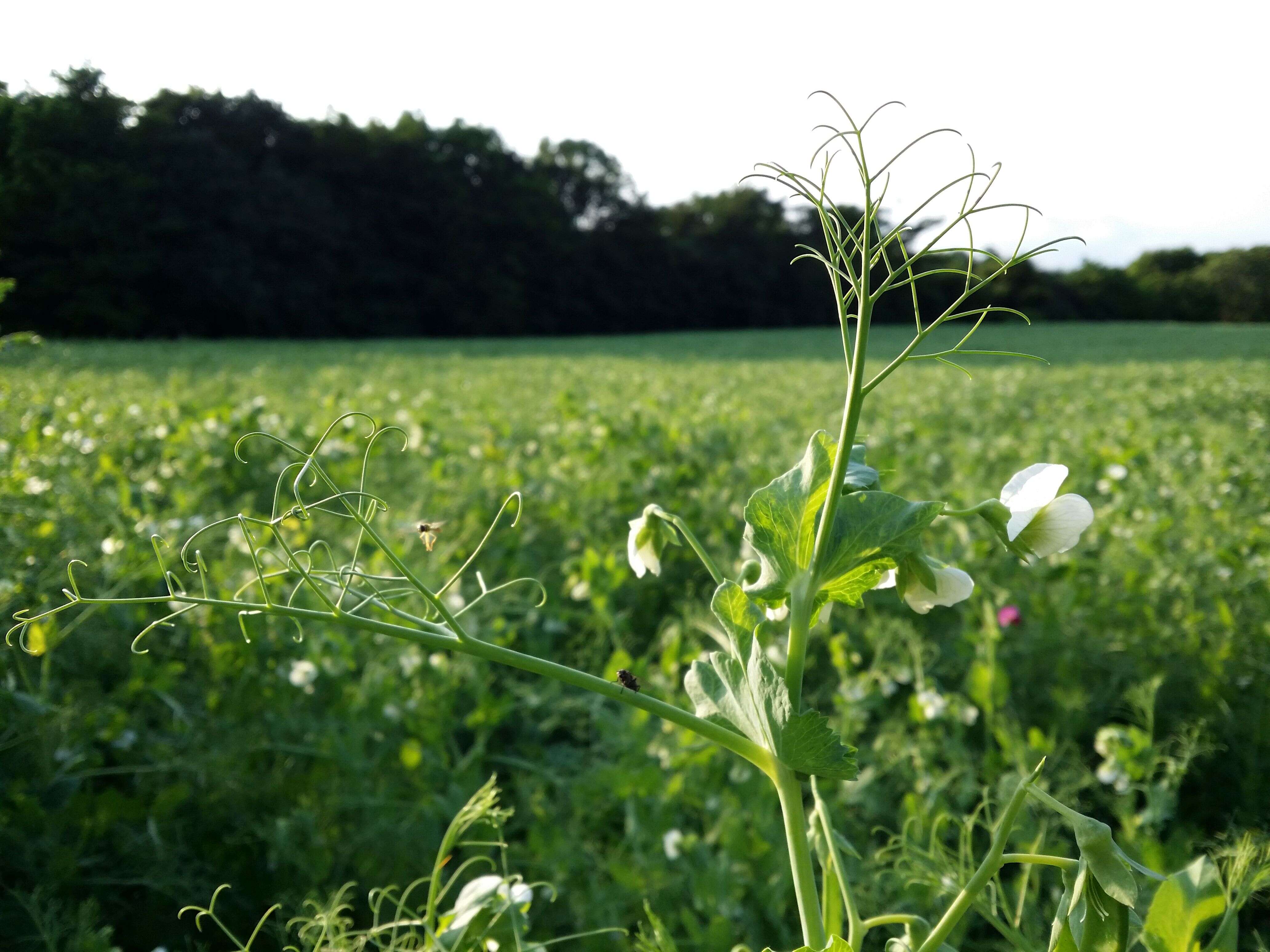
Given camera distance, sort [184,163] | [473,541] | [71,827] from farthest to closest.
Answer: [184,163] → [473,541] → [71,827]

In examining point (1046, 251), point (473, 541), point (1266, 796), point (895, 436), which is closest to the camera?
point (1046, 251)

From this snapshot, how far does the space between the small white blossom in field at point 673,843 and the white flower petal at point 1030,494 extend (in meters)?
1.36

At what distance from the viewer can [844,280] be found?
469 millimetres

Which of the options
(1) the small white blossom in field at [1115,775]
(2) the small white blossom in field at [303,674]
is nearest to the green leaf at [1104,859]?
(1) the small white blossom in field at [1115,775]

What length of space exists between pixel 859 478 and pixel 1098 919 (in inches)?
8.5

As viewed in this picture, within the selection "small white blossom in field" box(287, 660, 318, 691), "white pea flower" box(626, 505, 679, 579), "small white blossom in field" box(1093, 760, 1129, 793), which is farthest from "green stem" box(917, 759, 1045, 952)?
"small white blossom in field" box(287, 660, 318, 691)

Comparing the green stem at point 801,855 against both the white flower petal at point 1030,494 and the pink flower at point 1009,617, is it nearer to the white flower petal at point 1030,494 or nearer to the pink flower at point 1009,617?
the white flower petal at point 1030,494

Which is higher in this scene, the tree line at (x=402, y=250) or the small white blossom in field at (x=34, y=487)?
the tree line at (x=402, y=250)

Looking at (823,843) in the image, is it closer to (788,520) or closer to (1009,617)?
(788,520)

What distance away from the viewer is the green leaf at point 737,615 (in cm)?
44

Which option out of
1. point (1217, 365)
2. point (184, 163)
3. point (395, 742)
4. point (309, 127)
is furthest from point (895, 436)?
point (309, 127)

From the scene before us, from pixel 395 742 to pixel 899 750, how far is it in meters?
1.16

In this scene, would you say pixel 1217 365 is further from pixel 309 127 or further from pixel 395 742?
pixel 309 127

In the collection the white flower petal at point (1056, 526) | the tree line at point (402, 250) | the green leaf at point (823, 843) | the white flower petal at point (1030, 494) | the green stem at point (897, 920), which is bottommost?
the green leaf at point (823, 843)
